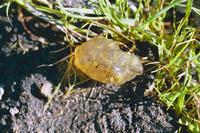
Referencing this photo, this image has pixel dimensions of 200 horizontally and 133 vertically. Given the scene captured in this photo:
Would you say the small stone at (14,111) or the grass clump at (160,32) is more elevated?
the grass clump at (160,32)

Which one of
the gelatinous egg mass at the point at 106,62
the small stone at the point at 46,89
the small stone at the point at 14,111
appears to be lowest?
the small stone at the point at 14,111

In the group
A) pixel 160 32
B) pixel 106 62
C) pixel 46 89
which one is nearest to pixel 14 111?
pixel 46 89

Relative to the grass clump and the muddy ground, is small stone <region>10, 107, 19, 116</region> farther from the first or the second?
the grass clump

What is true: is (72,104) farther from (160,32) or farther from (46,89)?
(160,32)

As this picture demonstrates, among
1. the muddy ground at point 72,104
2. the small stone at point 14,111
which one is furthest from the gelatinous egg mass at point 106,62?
the small stone at point 14,111

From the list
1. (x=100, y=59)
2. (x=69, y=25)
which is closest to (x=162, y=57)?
(x=100, y=59)

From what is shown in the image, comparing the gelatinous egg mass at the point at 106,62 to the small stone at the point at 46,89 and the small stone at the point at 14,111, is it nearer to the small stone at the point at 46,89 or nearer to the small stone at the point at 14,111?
the small stone at the point at 46,89
